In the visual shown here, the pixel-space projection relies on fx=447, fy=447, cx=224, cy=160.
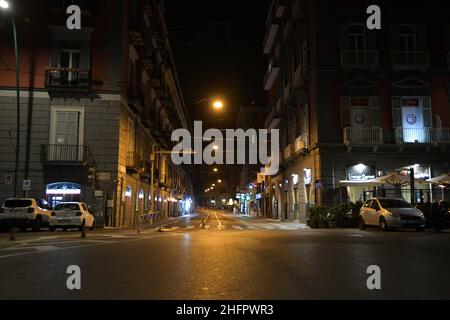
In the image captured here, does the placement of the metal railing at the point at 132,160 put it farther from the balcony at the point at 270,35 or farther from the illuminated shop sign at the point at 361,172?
the balcony at the point at 270,35

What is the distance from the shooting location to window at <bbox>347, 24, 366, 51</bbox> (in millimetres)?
29391

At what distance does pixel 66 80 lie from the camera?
26.7m

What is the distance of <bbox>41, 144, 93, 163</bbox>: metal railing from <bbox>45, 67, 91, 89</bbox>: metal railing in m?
3.54

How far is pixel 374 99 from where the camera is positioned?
29.1m

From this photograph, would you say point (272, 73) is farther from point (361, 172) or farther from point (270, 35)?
point (361, 172)

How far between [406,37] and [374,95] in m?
4.60

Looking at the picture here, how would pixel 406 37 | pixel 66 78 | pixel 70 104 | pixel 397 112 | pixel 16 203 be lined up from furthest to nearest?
pixel 406 37 < pixel 397 112 < pixel 70 104 < pixel 66 78 < pixel 16 203

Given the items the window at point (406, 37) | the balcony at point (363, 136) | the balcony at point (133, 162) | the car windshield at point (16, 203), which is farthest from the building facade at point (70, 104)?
the window at point (406, 37)

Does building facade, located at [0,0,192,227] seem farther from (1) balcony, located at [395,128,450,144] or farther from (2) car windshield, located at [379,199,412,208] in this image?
(1) balcony, located at [395,128,450,144]

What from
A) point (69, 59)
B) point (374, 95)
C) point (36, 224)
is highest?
point (69, 59)

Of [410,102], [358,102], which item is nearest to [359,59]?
[358,102]

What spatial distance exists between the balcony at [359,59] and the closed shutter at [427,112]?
4.28 m

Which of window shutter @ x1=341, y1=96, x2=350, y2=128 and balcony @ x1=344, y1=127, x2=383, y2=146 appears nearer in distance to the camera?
balcony @ x1=344, y1=127, x2=383, y2=146

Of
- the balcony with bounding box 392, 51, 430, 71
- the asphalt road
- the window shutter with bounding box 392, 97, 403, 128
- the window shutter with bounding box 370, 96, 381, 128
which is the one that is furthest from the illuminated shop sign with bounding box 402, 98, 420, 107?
the asphalt road
